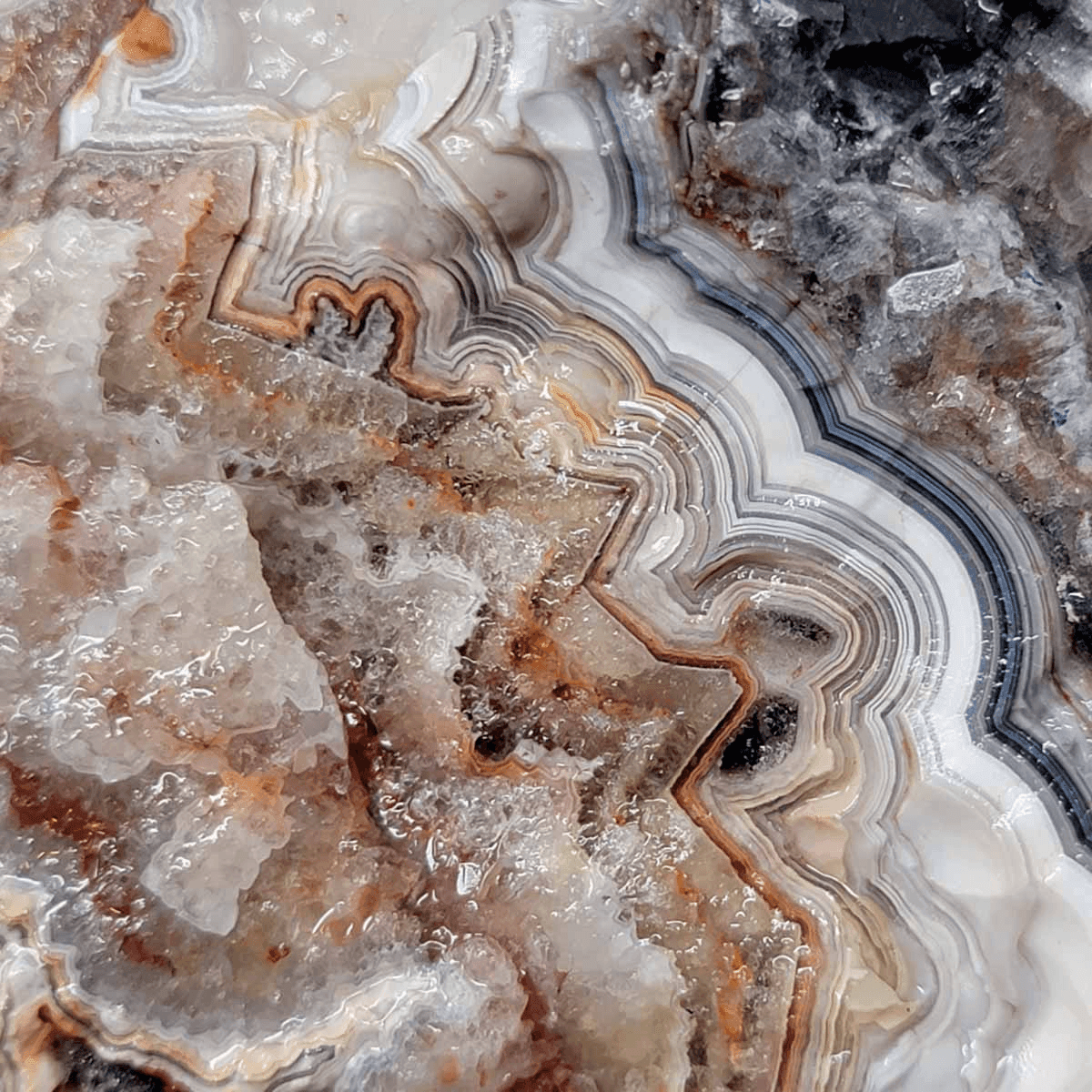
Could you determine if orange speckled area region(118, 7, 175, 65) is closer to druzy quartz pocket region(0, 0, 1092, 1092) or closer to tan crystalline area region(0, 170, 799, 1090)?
druzy quartz pocket region(0, 0, 1092, 1092)

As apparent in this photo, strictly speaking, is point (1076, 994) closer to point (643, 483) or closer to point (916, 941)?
point (916, 941)

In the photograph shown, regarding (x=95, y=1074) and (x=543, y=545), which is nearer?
(x=95, y=1074)

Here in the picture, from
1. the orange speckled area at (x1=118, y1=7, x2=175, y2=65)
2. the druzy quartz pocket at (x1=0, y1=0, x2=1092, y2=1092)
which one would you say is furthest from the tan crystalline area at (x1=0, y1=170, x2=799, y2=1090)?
the orange speckled area at (x1=118, y1=7, x2=175, y2=65)

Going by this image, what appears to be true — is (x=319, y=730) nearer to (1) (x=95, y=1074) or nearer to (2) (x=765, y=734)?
(1) (x=95, y=1074)

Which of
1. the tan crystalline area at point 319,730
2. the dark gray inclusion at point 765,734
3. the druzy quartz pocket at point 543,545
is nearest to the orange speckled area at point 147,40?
the druzy quartz pocket at point 543,545

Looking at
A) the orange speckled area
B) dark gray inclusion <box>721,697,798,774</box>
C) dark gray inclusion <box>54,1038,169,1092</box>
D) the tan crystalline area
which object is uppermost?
the orange speckled area

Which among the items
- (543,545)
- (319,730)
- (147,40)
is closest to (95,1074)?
(319,730)

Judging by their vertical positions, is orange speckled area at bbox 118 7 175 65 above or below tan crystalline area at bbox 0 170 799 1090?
above
